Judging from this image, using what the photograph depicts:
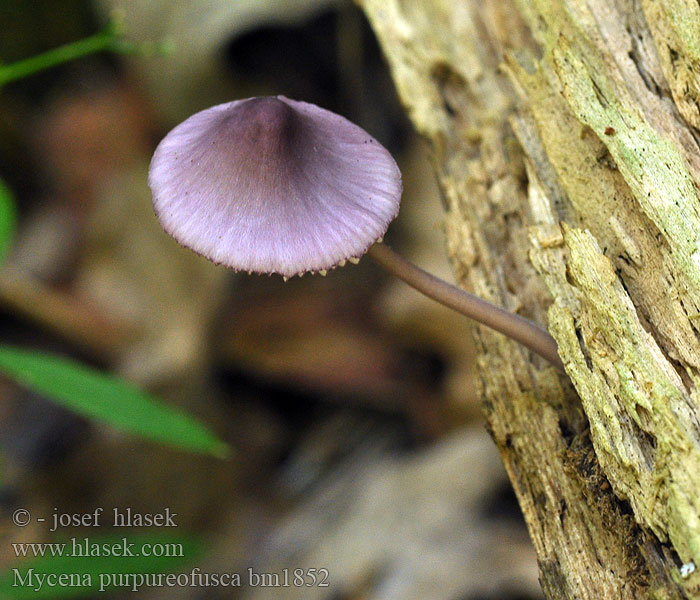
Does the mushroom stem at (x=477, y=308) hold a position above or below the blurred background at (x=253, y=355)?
above

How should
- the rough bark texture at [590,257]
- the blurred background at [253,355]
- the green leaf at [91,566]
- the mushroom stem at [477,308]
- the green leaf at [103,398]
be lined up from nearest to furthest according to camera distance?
the rough bark texture at [590,257], the mushroom stem at [477,308], the green leaf at [103,398], the green leaf at [91,566], the blurred background at [253,355]

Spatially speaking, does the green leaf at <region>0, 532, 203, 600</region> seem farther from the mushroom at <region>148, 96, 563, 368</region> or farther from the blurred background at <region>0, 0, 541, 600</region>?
the mushroom at <region>148, 96, 563, 368</region>

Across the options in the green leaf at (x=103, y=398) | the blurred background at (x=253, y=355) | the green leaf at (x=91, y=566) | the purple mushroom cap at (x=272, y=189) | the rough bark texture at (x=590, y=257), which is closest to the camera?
the rough bark texture at (x=590, y=257)

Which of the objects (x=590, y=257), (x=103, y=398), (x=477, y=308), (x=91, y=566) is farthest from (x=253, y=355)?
(x=590, y=257)

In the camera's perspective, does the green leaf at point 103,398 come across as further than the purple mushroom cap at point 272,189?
Yes

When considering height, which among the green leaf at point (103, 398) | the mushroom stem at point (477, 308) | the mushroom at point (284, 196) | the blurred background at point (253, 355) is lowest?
the blurred background at point (253, 355)

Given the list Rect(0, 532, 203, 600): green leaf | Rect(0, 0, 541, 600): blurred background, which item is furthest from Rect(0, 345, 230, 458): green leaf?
Rect(0, 0, 541, 600): blurred background

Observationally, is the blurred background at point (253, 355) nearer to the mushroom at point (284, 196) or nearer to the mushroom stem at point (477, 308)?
the mushroom stem at point (477, 308)

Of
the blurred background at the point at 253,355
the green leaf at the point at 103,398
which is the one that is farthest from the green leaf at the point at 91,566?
the blurred background at the point at 253,355
